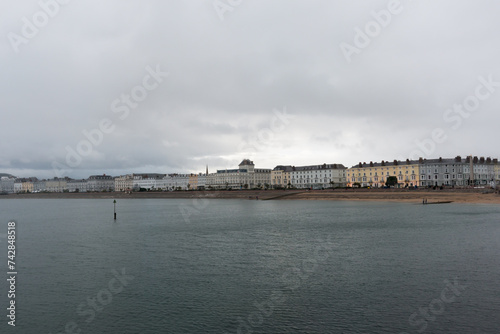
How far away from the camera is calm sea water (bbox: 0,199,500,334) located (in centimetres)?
1590

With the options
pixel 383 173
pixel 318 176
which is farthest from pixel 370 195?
pixel 318 176

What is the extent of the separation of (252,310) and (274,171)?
17345cm

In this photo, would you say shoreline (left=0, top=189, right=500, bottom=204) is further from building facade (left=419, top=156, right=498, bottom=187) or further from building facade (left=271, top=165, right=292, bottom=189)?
building facade (left=271, top=165, right=292, bottom=189)

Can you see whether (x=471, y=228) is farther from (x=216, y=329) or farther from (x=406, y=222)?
(x=216, y=329)

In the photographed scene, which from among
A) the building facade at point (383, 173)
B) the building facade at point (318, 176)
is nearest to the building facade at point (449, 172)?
the building facade at point (383, 173)

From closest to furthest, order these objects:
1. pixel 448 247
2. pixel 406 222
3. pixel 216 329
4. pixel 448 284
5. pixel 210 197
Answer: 1. pixel 216 329
2. pixel 448 284
3. pixel 448 247
4. pixel 406 222
5. pixel 210 197

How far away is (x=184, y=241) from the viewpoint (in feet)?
121

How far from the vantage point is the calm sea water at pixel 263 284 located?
1590 cm

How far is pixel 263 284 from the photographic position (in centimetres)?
2105

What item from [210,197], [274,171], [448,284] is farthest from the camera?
[274,171]

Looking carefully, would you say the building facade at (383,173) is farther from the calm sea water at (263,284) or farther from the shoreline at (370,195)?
the calm sea water at (263,284)

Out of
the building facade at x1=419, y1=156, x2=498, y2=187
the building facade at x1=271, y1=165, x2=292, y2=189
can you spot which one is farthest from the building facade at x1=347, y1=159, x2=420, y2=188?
the building facade at x1=271, y1=165, x2=292, y2=189

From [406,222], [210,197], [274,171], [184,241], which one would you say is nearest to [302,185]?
[274,171]

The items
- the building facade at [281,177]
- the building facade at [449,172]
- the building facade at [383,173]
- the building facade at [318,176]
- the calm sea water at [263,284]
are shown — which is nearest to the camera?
the calm sea water at [263,284]
